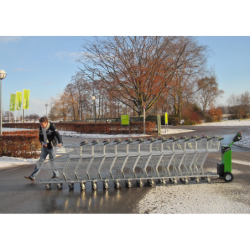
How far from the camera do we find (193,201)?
5.02m

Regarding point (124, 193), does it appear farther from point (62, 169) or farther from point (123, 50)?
point (123, 50)

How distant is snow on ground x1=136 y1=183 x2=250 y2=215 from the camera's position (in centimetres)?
451

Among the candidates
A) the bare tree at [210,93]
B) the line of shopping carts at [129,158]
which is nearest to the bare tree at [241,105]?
the bare tree at [210,93]

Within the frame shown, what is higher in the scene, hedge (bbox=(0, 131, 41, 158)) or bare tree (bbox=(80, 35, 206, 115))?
bare tree (bbox=(80, 35, 206, 115))

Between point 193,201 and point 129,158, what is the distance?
223 cm

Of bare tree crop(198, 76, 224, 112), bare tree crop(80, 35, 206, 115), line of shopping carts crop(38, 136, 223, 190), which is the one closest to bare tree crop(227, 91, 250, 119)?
bare tree crop(198, 76, 224, 112)

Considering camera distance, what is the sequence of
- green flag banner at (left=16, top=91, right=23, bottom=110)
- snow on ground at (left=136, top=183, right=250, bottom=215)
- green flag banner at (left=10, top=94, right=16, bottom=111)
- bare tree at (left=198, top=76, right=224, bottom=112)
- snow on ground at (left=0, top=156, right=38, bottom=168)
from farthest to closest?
→ bare tree at (left=198, top=76, right=224, bottom=112) < green flag banner at (left=10, top=94, right=16, bottom=111) < green flag banner at (left=16, top=91, right=23, bottom=110) < snow on ground at (left=0, top=156, right=38, bottom=168) < snow on ground at (left=136, top=183, right=250, bottom=215)

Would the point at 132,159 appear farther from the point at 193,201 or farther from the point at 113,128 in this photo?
the point at 113,128

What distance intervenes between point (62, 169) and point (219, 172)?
4.27 metres

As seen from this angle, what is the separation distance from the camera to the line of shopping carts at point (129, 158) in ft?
19.9

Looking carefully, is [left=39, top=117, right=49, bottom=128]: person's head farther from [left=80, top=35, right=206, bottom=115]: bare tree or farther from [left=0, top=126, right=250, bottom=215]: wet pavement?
[left=80, top=35, right=206, bottom=115]: bare tree

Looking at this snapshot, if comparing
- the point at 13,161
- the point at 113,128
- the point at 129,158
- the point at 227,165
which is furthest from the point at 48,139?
the point at 113,128

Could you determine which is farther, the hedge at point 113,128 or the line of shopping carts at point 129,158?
the hedge at point 113,128

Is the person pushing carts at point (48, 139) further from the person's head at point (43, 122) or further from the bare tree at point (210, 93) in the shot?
the bare tree at point (210, 93)
